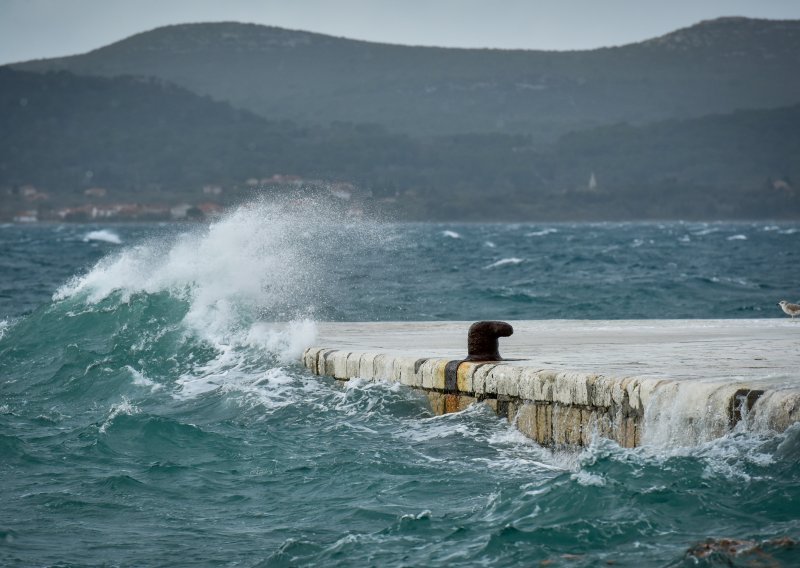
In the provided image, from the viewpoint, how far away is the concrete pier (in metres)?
7.29

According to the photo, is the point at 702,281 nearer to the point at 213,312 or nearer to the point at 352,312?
the point at 352,312

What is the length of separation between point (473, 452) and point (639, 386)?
1395 millimetres

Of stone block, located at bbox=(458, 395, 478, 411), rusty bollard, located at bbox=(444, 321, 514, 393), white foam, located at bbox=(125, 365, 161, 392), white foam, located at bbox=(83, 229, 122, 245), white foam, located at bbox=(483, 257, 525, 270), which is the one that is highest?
rusty bollard, located at bbox=(444, 321, 514, 393)

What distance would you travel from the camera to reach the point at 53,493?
8.25 m

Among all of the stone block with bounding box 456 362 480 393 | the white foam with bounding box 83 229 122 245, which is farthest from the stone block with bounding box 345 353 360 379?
the white foam with bounding box 83 229 122 245

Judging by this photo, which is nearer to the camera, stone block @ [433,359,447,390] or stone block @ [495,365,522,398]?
stone block @ [495,365,522,398]

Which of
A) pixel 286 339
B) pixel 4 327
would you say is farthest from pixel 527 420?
pixel 4 327

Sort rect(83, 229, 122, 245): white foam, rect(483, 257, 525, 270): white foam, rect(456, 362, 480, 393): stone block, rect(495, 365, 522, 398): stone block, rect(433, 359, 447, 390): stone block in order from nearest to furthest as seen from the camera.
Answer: rect(495, 365, 522, 398): stone block → rect(456, 362, 480, 393): stone block → rect(433, 359, 447, 390): stone block → rect(483, 257, 525, 270): white foam → rect(83, 229, 122, 245): white foam

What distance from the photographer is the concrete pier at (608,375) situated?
7289mm

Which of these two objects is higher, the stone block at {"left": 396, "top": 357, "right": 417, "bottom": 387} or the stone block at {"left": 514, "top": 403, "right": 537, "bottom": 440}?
the stone block at {"left": 396, "top": 357, "right": 417, "bottom": 387}

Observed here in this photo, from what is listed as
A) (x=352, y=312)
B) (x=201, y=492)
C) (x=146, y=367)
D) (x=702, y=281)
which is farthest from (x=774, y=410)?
(x=702, y=281)

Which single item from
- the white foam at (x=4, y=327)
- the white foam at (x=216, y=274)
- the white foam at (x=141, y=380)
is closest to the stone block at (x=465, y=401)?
the white foam at (x=141, y=380)

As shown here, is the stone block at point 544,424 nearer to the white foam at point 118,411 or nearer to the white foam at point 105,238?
the white foam at point 118,411

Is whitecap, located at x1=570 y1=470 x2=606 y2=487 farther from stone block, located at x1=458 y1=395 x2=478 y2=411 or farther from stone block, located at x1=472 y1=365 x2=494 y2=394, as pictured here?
stone block, located at x1=458 y1=395 x2=478 y2=411
